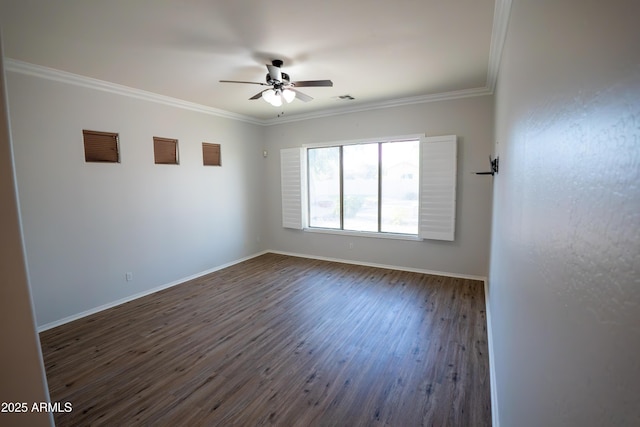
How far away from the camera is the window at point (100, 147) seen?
11.5 feet

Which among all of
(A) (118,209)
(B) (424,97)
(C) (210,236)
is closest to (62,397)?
(A) (118,209)

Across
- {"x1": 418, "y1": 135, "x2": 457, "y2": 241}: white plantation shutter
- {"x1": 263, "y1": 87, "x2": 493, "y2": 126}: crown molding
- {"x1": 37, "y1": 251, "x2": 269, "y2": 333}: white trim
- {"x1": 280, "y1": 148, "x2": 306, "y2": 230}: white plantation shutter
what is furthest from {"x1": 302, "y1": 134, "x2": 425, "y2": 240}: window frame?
{"x1": 37, "y1": 251, "x2": 269, "y2": 333}: white trim

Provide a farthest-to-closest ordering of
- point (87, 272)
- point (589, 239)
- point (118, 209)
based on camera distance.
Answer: point (118, 209) → point (87, 272) → point (589, 239)

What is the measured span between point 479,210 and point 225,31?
3982mm

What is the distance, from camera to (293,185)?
5.88 m

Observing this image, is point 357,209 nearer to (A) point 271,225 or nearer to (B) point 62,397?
(A) point 271,225

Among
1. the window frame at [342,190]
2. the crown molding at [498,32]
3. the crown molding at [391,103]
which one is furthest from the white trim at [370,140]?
the crown molding at [498,32]

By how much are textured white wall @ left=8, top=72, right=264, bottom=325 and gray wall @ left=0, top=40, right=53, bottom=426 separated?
3.20m

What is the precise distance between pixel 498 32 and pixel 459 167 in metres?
2.18

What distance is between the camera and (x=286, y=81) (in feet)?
10.6

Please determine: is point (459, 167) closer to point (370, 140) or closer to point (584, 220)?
point (370, 140)

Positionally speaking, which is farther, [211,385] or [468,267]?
[468,267]

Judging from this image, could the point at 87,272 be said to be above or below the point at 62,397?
above

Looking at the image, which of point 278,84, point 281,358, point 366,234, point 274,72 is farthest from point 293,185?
point 281,358
